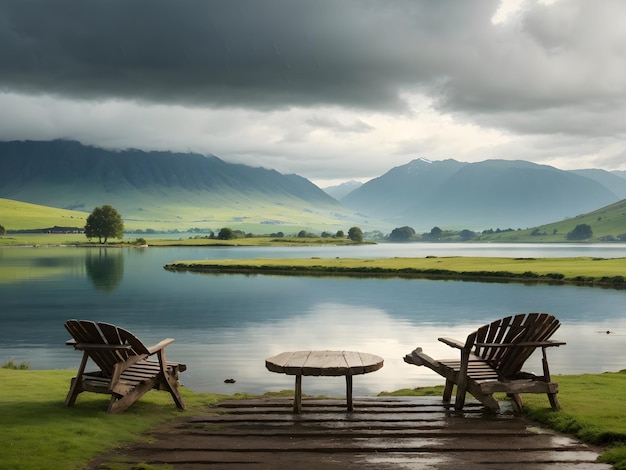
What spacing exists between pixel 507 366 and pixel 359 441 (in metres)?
4.86

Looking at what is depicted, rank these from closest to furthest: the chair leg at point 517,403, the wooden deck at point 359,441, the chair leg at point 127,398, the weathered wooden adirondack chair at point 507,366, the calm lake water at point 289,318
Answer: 1. the wooden deck at point 359,441
2. the chair leg at point 127,398
3. the weathered wooden adirondack chair at point 507,366
4. the chair leg at point 517,403
5. the calm lake water at point 289,318

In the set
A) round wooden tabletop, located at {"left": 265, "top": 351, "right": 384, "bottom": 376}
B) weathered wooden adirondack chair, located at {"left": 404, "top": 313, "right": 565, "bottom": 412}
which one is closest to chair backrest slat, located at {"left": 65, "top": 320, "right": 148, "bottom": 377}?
round wooden tabletop, located at {"left": 265, "top": 351, "right": 384, "bottom": 376}

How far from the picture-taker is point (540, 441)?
1223 cm

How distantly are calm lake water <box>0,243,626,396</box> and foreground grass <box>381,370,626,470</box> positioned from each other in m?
6.83

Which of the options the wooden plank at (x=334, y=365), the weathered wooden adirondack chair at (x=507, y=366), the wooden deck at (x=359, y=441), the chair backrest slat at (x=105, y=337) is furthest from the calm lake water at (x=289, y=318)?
the wooden deck at (x=359, y=441)

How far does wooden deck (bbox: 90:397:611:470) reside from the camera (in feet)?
35.6

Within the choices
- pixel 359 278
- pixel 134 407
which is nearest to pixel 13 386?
pixel 134 407

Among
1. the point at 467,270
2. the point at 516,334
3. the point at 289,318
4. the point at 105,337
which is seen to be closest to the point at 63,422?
the point at 105,337

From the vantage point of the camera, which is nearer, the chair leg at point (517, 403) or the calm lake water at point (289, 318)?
the chair leg at point (517, 403)

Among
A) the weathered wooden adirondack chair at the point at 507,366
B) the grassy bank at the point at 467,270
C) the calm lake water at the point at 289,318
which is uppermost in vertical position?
the weathered wooden adirondack chair at the point at 507,366

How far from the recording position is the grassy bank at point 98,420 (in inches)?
441

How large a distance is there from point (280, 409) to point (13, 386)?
7.91m

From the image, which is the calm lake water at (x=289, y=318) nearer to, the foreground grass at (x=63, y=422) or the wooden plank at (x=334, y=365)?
the foreground grass at (x=63, y=422)

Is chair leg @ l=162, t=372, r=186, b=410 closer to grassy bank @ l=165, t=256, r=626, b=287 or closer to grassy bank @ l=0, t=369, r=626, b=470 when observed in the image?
grassy bank @ l=0, t=369, r=626, b=470
